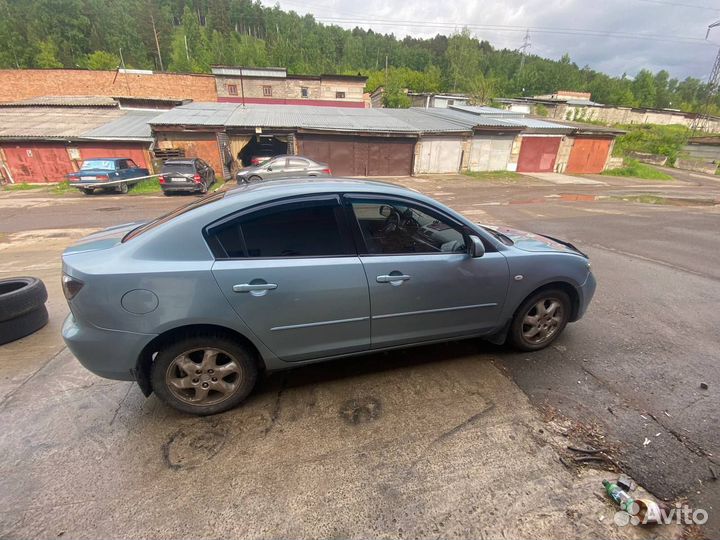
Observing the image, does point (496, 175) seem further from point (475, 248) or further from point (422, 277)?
point (422, 277)

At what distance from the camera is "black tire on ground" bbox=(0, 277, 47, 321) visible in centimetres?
346

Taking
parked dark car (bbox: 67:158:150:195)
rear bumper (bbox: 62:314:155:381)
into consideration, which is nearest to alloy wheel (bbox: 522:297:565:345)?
rear bumper (bbox: 62:314:155:381)

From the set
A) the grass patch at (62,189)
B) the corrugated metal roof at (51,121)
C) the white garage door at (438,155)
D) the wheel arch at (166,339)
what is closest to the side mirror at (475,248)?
the wheel arch at (166,339)

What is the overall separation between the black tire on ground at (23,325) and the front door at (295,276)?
3.04m

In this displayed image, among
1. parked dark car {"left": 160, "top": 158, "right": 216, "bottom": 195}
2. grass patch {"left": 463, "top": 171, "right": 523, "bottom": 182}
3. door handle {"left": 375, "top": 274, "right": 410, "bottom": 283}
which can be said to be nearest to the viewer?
door handle {"left": 375, "top": 274, "right": 410, "bottom": 283}

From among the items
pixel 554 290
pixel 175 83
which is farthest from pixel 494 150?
pixel 175 83

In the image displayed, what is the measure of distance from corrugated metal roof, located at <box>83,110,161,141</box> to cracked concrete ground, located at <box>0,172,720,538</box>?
1983cm

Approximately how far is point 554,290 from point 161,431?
11.8 ft

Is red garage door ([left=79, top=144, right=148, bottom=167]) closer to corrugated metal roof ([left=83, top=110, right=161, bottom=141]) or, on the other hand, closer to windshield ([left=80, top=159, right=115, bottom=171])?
corrugated metal roof ([left=83, top=110, right=161, bottom=141])

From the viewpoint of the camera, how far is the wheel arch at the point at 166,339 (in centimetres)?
232

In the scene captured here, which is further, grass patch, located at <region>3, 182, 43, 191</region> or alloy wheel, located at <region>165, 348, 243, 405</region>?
grass patch, located at <region>3, 182, 43, 191</region>

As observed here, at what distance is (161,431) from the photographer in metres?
2.42

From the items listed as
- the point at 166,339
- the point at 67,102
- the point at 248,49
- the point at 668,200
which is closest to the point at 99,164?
the point at 166,339

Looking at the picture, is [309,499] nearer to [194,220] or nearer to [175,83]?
[194,220]
